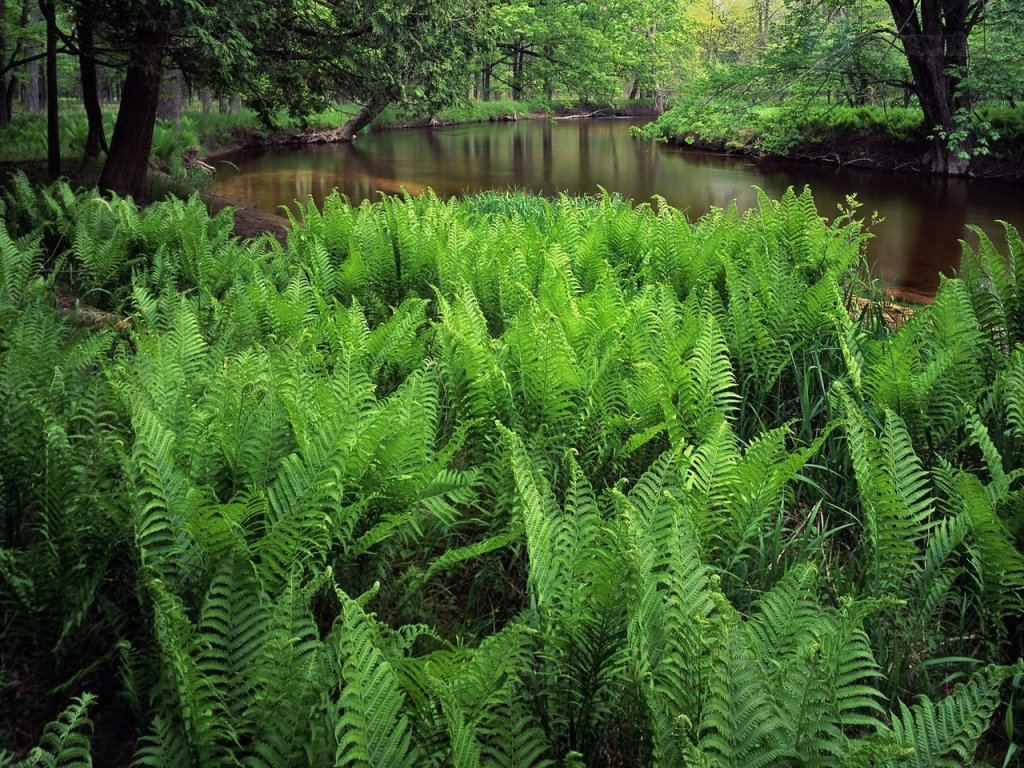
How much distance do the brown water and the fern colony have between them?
715cm

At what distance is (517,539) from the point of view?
2.51 meters

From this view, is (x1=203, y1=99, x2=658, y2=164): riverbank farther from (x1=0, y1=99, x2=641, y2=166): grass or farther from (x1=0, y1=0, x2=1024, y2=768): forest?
(x1=0, y1=0, x2=1024, y2=768): forest

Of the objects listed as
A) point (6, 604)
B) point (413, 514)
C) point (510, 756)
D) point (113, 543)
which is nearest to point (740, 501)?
point (413, 514)

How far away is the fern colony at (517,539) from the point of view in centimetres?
153

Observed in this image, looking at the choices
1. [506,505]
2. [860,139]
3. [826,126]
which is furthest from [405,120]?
[506,505]

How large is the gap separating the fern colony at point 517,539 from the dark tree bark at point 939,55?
643 inches

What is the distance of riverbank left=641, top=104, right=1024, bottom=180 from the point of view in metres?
17.5

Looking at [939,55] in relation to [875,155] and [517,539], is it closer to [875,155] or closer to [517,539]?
[875,155]

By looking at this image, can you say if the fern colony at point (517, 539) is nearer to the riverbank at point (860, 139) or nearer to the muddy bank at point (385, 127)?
the muddy bank at point (385, 127)

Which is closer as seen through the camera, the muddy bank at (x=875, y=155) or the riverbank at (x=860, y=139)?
the muddy bank at (x=875, y=155)

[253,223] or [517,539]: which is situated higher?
[253,223]

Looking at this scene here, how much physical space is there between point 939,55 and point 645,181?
6.44 meters

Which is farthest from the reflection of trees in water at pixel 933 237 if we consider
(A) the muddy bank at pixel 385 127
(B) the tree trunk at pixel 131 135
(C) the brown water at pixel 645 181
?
(B) the tree trunk at pixel 131 135

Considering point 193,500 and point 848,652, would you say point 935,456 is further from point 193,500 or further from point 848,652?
point 193,500
